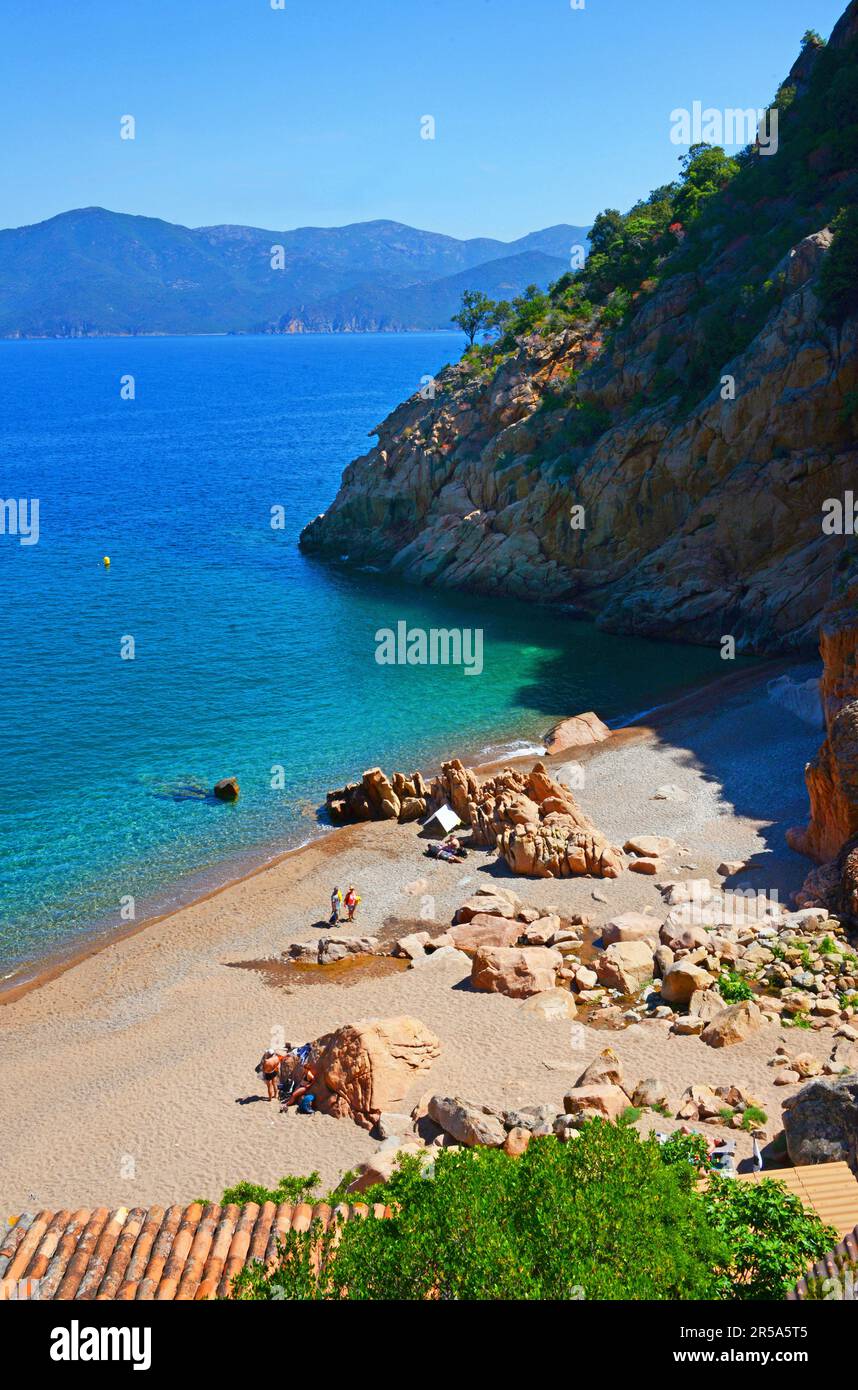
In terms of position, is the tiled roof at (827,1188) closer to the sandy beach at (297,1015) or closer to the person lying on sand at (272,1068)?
the sandy beach at (297,1015)

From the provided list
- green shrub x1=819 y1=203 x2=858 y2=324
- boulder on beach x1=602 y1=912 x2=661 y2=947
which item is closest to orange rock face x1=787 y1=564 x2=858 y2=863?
boulder on beach x1=602 y1=912 x2=661 y2=947

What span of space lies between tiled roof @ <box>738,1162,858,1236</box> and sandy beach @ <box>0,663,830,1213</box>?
257 centimetres

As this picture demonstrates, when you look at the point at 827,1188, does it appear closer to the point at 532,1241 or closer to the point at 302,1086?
the point at 532,1241

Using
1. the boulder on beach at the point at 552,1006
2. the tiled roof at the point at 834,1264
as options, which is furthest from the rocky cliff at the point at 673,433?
the tiled roof at the point at 834,1264

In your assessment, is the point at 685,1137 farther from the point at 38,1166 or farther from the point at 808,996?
the point at 38,1166

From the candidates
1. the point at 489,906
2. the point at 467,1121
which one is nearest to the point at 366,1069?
the point at 467,1121

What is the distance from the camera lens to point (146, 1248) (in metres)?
16.2

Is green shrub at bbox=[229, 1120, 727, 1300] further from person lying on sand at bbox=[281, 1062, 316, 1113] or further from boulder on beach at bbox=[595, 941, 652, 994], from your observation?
boulder on beach at bbox=[595, 941, 652, 994]

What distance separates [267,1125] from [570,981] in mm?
8362

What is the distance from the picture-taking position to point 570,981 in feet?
89.9

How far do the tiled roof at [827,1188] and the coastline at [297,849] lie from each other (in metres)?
19.8

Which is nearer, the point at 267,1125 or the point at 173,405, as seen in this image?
the point at 267,1125

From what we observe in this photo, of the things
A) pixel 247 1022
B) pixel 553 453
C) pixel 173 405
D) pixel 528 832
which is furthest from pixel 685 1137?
pixel 173 405

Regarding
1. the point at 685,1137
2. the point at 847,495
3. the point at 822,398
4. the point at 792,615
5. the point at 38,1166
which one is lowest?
the point at 38,1166
